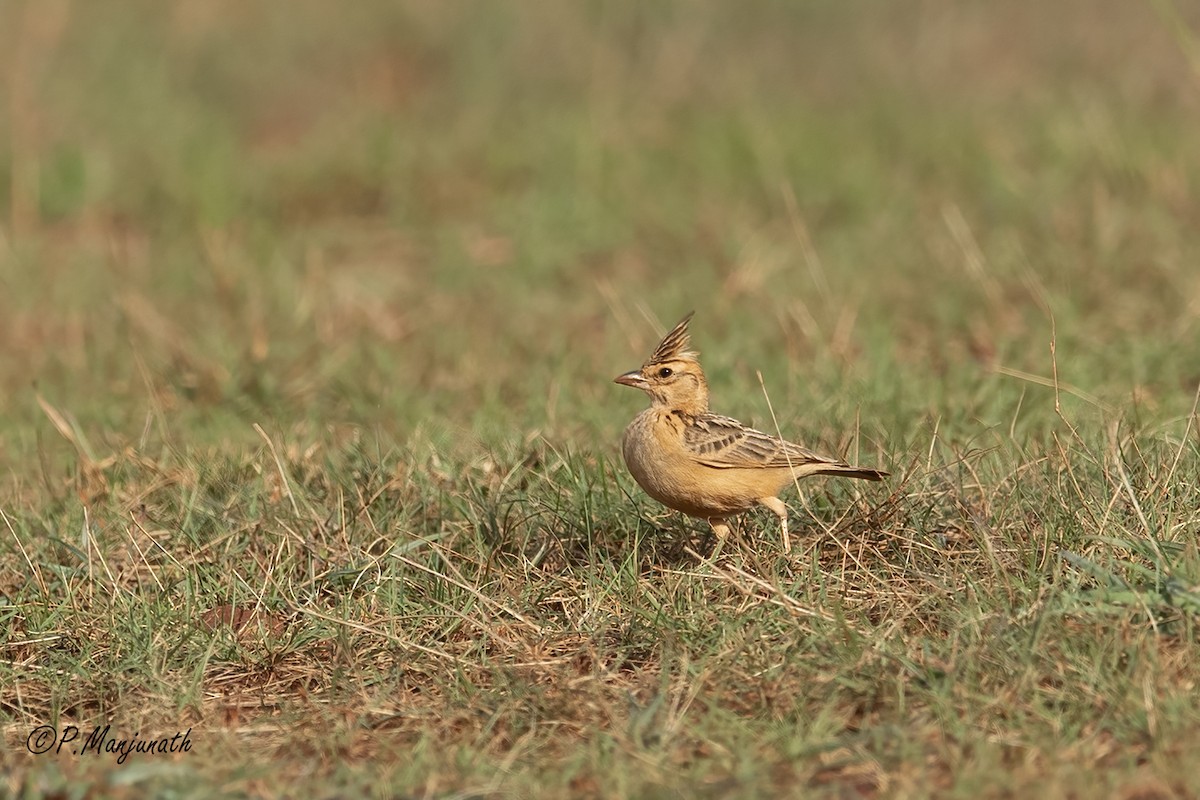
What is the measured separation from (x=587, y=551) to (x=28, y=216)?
6890 millimetres

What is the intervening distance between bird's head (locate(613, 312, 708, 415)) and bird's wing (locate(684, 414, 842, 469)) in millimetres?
116

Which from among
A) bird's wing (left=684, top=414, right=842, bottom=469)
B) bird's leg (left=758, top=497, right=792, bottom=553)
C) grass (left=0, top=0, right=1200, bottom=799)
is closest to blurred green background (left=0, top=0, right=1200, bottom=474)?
grass (left=0, top=0, right=1200, bottom=799)

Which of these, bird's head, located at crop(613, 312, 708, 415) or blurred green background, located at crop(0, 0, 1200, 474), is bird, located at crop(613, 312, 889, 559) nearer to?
bird's head, located at crop(613, 312, 708, 415)

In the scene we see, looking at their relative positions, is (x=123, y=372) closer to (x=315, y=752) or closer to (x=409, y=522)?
(x=409, y=522)

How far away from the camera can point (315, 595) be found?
5.19 metres

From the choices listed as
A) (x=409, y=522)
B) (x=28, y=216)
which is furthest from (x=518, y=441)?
(x=28, y=216)

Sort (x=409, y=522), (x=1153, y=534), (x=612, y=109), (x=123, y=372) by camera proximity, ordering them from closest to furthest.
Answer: (x=1153, y=534)
(x=409, y=522)
(x=123, y=372)
(x=612, y=109)

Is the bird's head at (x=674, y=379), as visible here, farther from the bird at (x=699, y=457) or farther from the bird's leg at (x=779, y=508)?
the bird's leg at (x=779, y=508)

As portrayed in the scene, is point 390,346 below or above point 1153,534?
below

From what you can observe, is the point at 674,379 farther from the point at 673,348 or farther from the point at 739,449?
the point at 739,449

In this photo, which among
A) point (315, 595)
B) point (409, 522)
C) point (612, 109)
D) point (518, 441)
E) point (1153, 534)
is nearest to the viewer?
point (1153, 534)

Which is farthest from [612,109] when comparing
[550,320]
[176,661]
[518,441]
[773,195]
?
[176,661]

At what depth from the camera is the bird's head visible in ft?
18.4

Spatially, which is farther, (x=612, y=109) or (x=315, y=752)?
(x=612, y=109)
